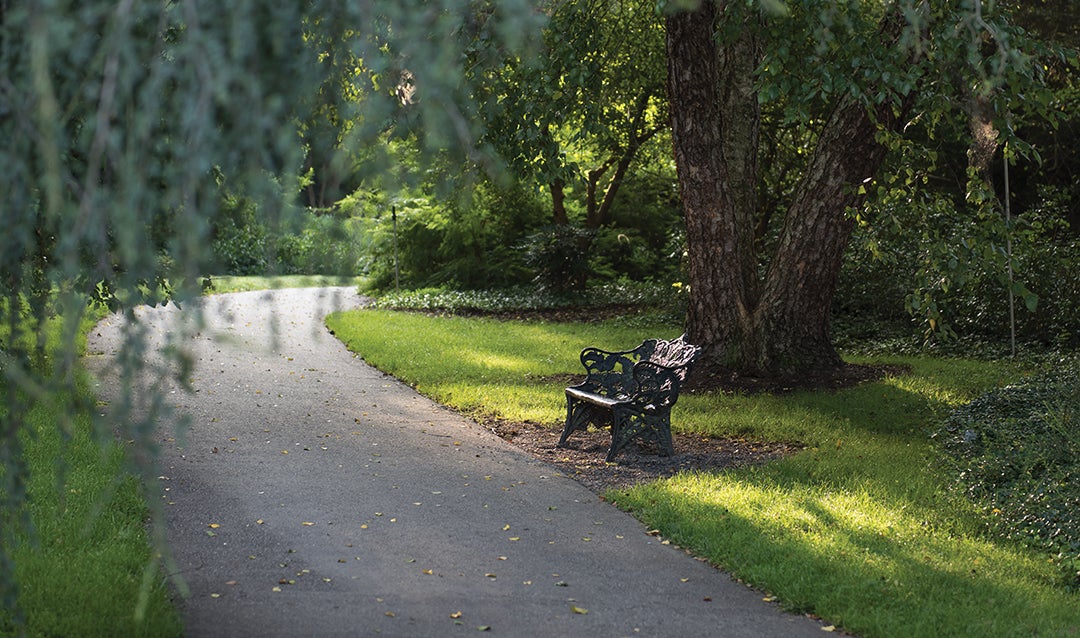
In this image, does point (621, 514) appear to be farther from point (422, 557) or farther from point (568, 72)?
point (568, 72)

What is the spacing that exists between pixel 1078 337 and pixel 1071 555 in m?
9.55

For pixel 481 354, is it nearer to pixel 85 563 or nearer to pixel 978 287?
pixel 978 287

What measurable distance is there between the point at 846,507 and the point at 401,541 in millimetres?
2954

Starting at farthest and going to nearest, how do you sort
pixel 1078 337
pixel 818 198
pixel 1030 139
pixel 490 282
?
1. pixel 490 282
2. pixel 1030 139
3. pixel 1078 337
4. pixel 818 198

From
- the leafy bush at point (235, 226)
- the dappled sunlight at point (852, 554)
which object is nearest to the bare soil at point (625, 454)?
the dappled sunlight at point (852, 554)

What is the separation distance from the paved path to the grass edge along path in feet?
0.66

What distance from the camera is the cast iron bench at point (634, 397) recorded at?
8781mm

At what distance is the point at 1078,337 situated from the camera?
47.2 feet

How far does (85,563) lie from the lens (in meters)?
5.55

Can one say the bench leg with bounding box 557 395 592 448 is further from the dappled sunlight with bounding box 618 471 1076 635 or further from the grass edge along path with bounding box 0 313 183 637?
the grass edge along path with bounding box 0 313 183 637

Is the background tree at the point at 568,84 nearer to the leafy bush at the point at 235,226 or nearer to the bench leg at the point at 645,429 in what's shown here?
the bench leg at the point at 645,429

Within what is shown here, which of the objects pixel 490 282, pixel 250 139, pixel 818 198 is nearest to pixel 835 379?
pixel 818 198

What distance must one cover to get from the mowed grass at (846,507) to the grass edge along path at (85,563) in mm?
3054

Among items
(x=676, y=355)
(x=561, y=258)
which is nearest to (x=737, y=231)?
(x=676, y=355)
